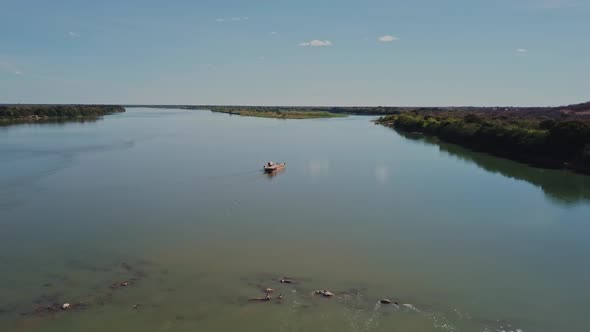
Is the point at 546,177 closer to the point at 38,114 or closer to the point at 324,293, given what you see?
the point at 324,293

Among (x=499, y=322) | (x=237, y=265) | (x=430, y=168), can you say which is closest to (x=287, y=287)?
(x=237, y=265)

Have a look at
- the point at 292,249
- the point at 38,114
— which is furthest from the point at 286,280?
the point at 38,114

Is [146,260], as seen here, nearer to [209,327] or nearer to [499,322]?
[209,327]

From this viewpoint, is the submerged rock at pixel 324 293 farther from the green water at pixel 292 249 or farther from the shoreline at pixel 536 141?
the shoreline at pixel 536 141

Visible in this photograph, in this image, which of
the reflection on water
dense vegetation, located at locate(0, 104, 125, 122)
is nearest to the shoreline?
the reflection on water

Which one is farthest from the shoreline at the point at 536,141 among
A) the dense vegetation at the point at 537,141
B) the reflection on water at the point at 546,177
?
the reflection on water at the point at 546,177
